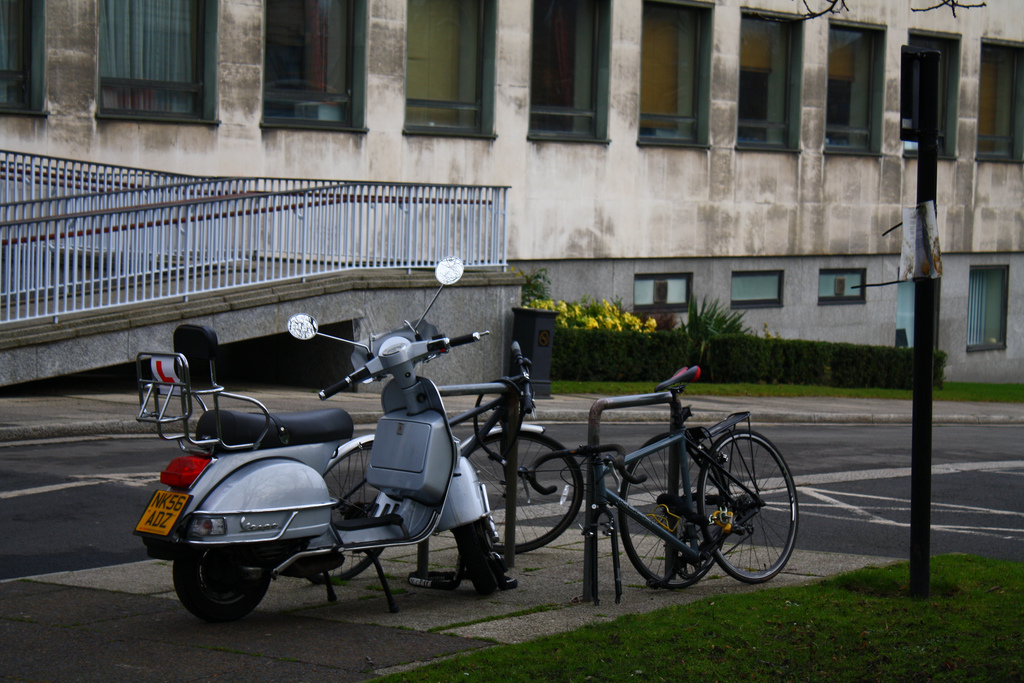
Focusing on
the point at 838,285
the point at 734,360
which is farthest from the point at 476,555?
the point at 838,285

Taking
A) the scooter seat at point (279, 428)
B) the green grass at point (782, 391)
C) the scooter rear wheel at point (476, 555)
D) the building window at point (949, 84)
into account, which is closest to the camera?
the scooter seat at point (279, 428)

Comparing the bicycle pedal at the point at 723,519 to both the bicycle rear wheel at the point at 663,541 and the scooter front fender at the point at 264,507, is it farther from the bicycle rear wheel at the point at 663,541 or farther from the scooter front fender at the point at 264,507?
the scooter front fender at the point at 264,507

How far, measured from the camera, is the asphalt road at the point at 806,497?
766 centimetres

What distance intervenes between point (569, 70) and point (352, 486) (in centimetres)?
1762

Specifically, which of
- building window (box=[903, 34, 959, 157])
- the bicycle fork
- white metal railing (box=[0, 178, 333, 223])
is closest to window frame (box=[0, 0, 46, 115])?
white metal railing (box=[0, 178, 333, 223])

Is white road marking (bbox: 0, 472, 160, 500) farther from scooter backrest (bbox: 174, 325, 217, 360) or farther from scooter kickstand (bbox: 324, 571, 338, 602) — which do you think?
scooter backrest (bbox: 174, 325, 217, 360)

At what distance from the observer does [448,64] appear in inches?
855

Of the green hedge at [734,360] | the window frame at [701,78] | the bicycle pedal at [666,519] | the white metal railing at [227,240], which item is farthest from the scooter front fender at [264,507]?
the window frame at [701,78]

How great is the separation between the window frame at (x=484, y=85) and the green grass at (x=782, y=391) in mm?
5576

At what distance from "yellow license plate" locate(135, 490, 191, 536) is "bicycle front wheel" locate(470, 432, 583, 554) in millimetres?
2097

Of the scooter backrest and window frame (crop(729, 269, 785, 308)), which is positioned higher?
window frame (crop(729, 269, 785, 308))

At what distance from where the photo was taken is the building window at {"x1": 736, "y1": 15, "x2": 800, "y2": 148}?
25516 mm

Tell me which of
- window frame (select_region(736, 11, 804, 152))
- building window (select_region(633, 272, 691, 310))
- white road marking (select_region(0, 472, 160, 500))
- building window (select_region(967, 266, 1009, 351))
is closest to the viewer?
white road marking (select_region(0, 472, 160, 500))

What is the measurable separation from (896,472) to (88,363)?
29.0 ft
